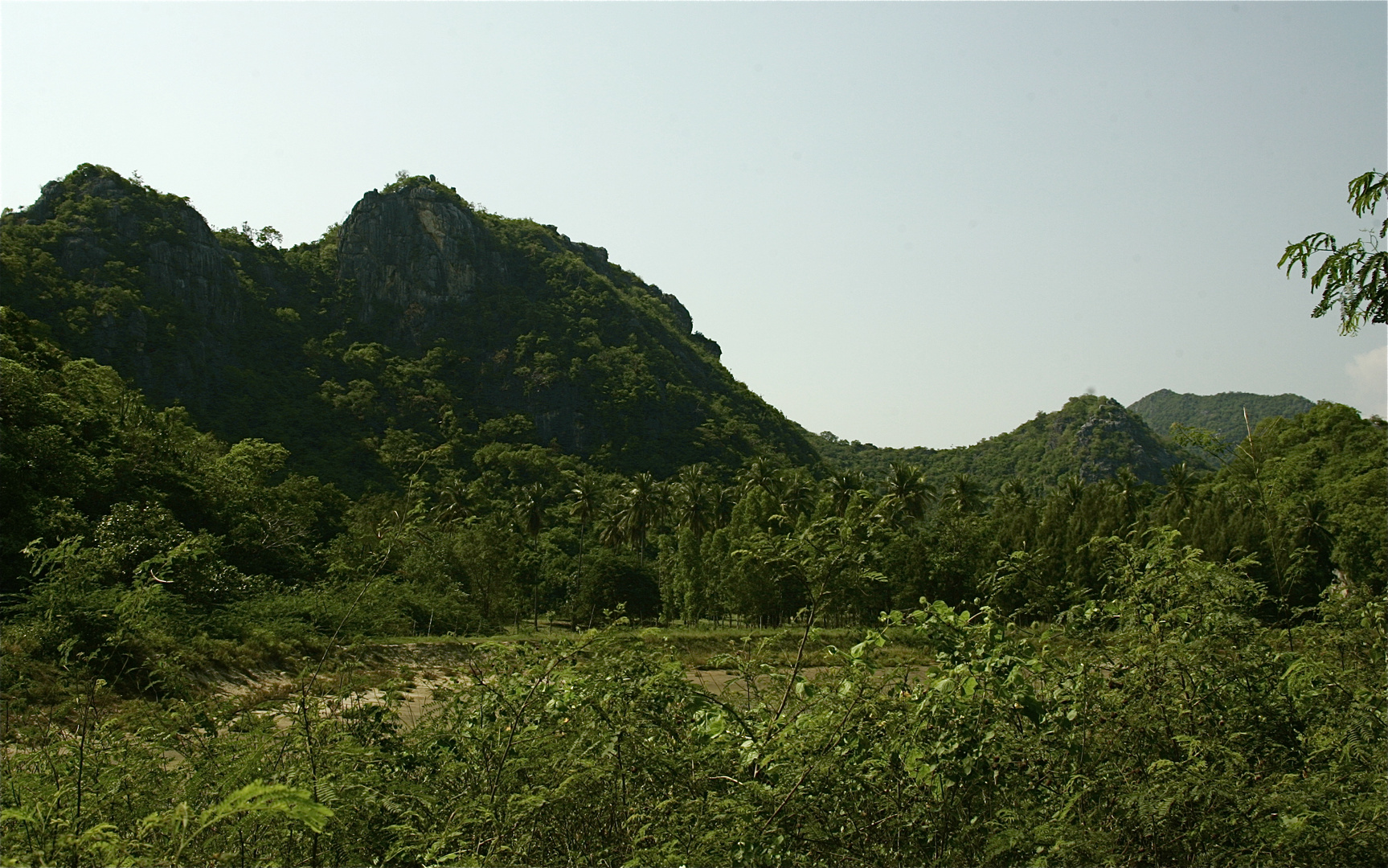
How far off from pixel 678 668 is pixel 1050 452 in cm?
14878

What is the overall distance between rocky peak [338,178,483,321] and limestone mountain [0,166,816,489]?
0.85ft

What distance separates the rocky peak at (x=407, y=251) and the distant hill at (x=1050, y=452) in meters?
65.5

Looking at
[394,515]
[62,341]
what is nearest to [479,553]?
[394,515]

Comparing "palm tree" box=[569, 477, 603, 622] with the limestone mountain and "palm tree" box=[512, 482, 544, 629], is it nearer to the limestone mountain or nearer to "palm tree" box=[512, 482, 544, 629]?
"palm tree" box=[512, 482, 544, 629]

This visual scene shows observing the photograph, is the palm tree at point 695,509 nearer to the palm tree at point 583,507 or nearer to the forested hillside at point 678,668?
the forested hillside at point 678,668

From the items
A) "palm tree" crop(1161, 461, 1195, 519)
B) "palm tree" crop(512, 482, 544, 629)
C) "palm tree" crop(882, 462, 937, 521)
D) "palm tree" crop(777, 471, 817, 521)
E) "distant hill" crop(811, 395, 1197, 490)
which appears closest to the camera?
"palm tree" crop(1161, 461, 1195, 519)

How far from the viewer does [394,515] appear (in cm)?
432

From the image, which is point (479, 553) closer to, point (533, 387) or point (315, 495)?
point (315, 495)

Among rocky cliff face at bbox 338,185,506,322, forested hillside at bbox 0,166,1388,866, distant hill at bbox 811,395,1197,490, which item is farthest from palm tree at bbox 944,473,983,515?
rocky cliff face at bbox 338,185,506,322

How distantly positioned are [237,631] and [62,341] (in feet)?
226

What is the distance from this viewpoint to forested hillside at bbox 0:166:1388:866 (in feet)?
9.48

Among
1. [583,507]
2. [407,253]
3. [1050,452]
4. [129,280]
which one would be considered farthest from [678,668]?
[1050,452]

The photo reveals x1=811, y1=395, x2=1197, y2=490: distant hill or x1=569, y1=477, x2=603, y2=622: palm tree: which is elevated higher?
x1=811, y1=395, x2=1197, y2=490: distant hill

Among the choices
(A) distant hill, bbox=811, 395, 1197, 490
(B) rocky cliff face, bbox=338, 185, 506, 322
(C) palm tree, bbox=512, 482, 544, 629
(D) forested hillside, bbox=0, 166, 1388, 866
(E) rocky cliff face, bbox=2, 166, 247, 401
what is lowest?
(D) forested hillside, bbox=0, 166, 1388, 866
